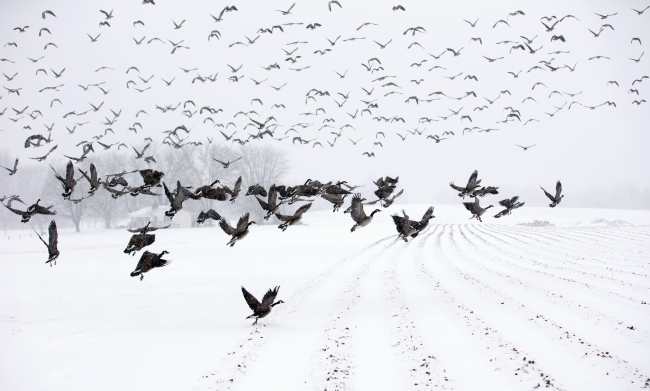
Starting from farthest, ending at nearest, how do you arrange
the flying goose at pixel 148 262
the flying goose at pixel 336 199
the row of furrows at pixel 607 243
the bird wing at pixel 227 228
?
the row of furrows at pixel 607 243
the flying goose at pixel 336 199
the bird wing at pixel 227 228
the flying goose at pixel 148 262

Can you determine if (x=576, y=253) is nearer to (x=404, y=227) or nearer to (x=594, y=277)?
(x=594, y=277)

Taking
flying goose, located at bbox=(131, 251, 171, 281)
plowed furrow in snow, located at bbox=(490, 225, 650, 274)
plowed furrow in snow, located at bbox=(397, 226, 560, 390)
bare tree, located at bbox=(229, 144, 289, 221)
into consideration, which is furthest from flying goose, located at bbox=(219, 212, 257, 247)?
bare tree, located at bbox=(229, 144, 289, 221)

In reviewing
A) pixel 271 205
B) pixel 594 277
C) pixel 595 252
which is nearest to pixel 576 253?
pixel 595 252

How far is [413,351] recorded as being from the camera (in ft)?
36.8

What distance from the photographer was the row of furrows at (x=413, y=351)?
936 cm

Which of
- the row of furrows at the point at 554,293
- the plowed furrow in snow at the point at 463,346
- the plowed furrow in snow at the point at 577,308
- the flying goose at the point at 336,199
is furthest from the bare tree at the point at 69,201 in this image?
the flying goose at the point at 336,199

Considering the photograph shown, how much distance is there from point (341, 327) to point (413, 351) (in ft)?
9.13

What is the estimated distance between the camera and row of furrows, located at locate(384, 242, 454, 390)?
9.36m

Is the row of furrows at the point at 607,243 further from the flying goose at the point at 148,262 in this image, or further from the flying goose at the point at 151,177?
the flying goose at the point at 151,177

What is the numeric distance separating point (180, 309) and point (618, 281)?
16.5m

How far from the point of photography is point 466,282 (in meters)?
20.6

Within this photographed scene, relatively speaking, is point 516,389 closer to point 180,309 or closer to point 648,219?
point 180,309

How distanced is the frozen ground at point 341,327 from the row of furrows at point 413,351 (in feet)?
0.14

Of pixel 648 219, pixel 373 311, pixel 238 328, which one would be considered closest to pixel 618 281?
pixel 373 311
